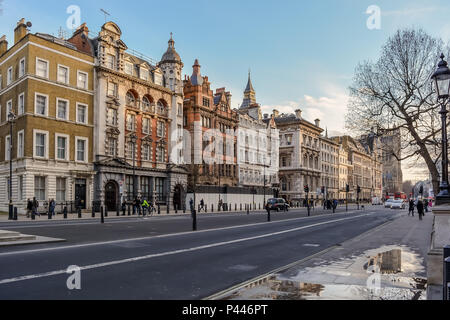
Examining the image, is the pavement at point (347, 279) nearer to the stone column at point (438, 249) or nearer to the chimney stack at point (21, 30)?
the stone column at point (438, 249)

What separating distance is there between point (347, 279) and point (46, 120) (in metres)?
35.8

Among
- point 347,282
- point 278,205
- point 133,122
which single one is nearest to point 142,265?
point 347,282

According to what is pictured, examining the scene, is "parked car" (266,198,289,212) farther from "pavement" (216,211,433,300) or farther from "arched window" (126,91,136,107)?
"pavement" (216,211,433,300)

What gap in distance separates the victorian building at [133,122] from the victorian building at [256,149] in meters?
19.0

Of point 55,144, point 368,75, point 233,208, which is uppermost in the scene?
point 368,75

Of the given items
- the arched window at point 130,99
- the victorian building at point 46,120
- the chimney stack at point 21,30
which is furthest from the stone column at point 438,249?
the chimney stack at point 21,30

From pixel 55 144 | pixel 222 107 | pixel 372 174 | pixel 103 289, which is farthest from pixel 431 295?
pixel 372 174

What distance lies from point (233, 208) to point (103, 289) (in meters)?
50.7

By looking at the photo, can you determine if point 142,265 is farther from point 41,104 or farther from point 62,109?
point 62,109

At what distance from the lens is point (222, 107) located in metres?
64.9

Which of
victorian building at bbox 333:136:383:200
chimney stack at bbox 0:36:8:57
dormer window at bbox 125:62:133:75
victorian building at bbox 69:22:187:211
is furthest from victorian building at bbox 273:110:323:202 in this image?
chimney stack at bbox 0:36:8:57

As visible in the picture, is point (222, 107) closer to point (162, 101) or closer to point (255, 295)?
point (162, 101)

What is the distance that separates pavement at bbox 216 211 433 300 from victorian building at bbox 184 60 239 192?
44.8 meters

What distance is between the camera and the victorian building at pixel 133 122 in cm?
4209
